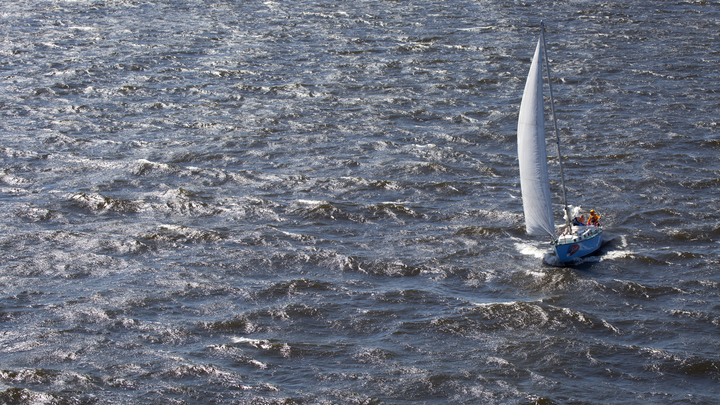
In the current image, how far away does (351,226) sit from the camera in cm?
4125

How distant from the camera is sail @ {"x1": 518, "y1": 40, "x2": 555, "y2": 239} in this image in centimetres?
3509

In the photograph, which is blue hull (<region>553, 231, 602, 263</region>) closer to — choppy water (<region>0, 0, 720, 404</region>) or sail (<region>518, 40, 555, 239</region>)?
choppy water (<region>0, 0, 720, 404</region>)

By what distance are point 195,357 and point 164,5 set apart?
256 feet

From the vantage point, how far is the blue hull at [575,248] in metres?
35.5

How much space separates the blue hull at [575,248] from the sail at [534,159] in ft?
2.92

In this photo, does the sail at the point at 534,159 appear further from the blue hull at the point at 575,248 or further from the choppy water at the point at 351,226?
the choppy water at the point at 351,226

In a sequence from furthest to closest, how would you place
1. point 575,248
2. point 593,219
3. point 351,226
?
1. point 351,226
2. point 593,219
3. point 575,248

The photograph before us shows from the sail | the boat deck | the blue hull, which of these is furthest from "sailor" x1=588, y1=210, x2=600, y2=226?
the sail

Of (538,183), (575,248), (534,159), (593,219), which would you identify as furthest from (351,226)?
(593,219)

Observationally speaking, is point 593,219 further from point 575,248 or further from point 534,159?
point 534,159

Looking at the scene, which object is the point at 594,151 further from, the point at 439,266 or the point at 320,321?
the point at 320,321

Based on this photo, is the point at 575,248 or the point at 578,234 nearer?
the point at 575,248

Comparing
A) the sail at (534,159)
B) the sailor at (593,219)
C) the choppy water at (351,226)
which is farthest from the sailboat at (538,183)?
the choppy water at (351,226)

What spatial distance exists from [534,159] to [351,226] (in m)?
10.7
